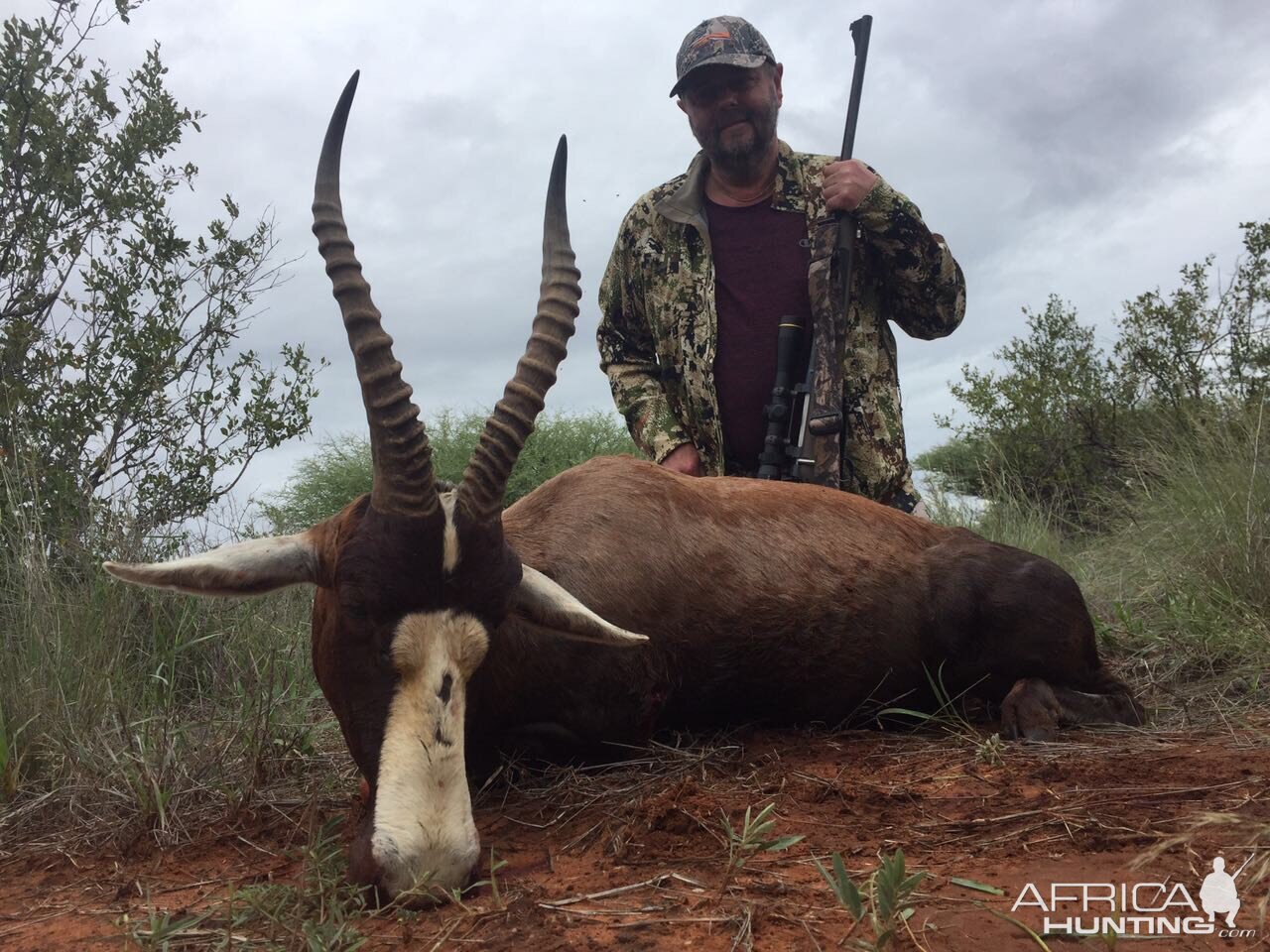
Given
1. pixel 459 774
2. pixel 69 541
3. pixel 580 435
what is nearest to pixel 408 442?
pixel 459 774

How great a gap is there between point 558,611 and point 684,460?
8.84 feet

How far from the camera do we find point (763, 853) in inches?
98.4

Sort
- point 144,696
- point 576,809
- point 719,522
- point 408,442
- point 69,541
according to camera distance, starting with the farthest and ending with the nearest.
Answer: point 69,541 < point 144,696 < point 719,522 < point 576,809 < point 408,442

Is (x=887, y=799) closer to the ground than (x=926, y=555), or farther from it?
closer to the ground

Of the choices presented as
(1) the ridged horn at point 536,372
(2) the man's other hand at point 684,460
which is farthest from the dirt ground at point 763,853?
(2) the man's other hand at point 684,460

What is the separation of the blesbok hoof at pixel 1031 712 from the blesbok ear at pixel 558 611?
1.48m

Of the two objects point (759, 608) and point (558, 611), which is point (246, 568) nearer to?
point (558, 611)

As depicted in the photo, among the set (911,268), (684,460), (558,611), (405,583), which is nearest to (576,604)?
(558,611)

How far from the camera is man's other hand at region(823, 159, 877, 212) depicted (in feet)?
17.9

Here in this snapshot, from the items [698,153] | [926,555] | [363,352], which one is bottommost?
[926,555]

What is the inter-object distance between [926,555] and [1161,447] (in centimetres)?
618

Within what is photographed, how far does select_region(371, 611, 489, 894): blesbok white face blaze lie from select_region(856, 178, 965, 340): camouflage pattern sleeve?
11.9ft

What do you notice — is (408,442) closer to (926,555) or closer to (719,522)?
(719,522)

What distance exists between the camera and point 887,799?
291 cm
